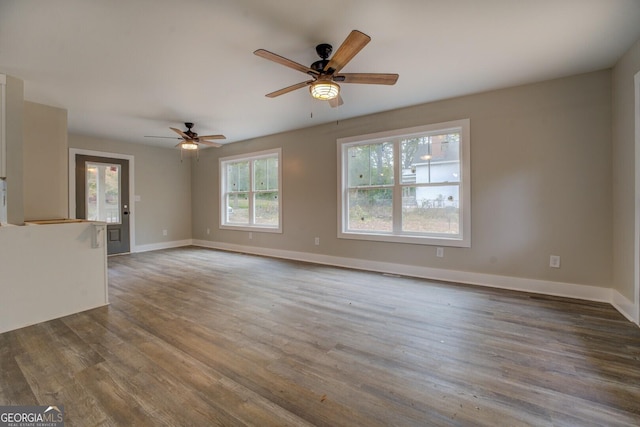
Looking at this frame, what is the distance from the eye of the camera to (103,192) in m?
5.90

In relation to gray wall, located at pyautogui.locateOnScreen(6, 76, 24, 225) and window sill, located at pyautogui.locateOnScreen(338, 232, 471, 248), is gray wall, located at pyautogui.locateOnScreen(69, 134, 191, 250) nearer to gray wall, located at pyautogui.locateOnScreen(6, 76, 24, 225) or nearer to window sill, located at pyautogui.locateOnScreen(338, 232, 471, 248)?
gray wall, located at pyautogui.locateOnScreen(6, 76, 24, 225)

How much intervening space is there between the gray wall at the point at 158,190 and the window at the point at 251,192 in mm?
1277

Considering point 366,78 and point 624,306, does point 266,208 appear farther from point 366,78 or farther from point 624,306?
point 624,306

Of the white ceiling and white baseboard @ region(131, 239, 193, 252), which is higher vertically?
the white ceiling

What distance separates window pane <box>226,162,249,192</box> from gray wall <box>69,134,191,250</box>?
1.41 m

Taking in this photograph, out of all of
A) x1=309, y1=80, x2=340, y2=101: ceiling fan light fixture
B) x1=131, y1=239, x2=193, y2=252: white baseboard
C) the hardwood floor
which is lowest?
the hardwood floor

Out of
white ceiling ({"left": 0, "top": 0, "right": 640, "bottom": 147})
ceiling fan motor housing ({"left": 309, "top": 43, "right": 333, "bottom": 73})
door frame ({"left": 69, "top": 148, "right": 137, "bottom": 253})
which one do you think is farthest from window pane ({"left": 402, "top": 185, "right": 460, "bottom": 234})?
door frame ({"left": 69, "top": 148, "right": 137, "bottom": 253})

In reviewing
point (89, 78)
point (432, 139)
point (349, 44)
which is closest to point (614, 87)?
point (432, 139)

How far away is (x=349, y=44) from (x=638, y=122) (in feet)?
8.75

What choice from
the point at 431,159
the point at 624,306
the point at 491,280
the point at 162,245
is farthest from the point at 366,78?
the point at 162,245

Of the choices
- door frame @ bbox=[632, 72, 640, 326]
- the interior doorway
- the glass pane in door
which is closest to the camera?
door frame @ bbox=[632, 72, 640, 326]

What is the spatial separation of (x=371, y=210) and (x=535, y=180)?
2191 mm

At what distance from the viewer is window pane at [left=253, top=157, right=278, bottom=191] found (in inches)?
235

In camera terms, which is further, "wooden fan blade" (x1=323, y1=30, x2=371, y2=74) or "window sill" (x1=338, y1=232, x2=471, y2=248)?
"window sill" (x1=338, y1=232, x2=471, y2=248)
